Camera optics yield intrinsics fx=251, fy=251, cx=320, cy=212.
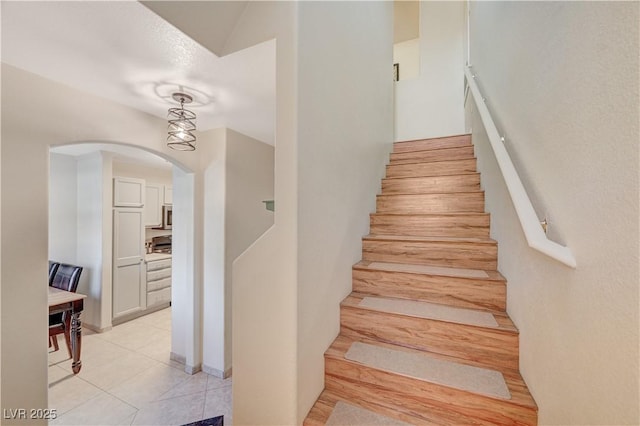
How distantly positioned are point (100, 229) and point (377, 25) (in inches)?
174

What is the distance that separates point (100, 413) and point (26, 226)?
6.00 feet

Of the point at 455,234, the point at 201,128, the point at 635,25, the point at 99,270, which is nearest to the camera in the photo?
the point at 635,25

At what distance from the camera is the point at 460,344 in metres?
1.31

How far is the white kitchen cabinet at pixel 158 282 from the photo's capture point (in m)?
4.29

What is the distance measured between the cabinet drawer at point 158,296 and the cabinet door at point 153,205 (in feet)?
3.98

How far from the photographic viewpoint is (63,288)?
126 inches

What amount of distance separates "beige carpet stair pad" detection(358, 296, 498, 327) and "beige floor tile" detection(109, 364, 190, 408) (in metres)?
2.34

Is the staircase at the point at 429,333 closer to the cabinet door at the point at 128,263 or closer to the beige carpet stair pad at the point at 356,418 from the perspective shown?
the beige carpet stair pad at the point at 356,418

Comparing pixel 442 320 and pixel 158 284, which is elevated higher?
pixel 442 320

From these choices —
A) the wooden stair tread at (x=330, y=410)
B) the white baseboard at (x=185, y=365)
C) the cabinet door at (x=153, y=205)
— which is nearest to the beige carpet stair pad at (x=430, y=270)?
the wooden stair tread at (x=330, y=410)

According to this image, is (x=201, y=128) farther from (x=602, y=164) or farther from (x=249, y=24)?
(x=602, y=164)

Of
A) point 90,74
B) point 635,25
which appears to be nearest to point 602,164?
point 635,25

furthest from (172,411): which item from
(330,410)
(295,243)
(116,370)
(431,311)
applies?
(431,311)

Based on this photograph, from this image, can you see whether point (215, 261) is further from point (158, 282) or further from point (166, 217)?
point (166, 217)
